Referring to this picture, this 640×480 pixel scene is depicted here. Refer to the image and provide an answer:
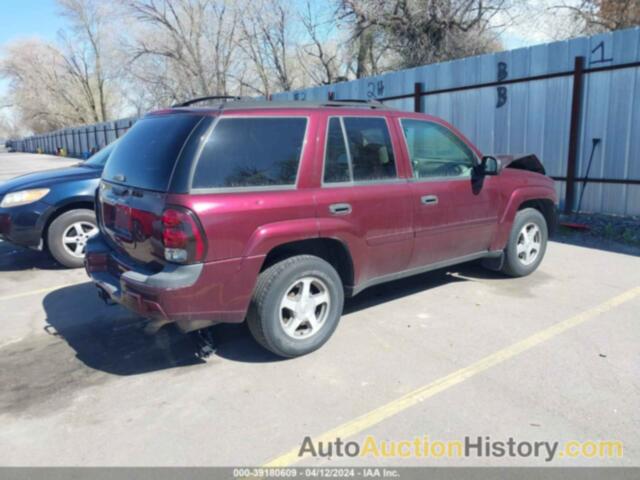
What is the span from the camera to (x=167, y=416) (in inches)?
122

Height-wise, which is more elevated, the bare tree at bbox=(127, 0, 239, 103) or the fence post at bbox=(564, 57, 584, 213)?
the bare tree at bbox=(127, 0, 239, 103)

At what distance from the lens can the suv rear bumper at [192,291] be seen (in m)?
3.23

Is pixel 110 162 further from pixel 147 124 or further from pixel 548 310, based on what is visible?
pixel 548 310

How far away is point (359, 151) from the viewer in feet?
13.6

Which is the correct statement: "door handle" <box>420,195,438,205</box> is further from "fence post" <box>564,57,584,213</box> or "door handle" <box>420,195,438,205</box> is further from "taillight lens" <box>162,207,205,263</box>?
"fence post" <box>564,57,584,213</box>

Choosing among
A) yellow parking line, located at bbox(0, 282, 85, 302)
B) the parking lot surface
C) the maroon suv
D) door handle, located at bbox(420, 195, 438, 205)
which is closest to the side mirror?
the maroon suv

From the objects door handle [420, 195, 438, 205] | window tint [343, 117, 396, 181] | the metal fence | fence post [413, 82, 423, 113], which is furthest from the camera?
fence post [413, 82, 423, 113]

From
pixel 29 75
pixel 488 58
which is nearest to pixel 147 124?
pixel 488 58

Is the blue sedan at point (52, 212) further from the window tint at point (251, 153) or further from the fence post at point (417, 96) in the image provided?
the fence post at point (417, 96)

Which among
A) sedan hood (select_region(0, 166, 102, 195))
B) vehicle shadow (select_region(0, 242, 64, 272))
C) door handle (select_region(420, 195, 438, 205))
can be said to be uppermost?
sedan hood (select_region(0, 166, 102, 195))

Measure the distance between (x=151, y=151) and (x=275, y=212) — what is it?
3.33 ft

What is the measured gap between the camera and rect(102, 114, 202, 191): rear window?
3418 mm

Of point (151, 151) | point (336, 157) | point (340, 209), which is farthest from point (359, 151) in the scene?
point (151, 151)

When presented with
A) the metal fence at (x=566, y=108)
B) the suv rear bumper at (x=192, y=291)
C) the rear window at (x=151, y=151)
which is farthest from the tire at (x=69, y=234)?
the metal fence at (x=566, y=108)
